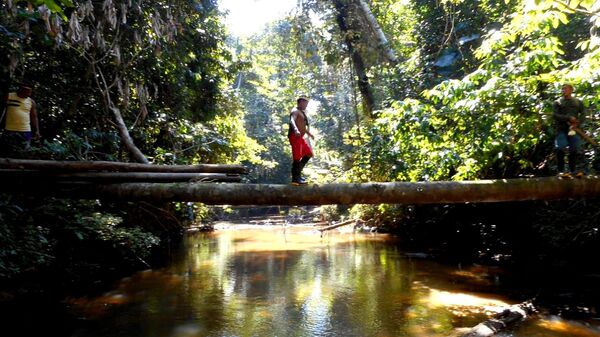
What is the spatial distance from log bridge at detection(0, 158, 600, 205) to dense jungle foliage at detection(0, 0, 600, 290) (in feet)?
3.43

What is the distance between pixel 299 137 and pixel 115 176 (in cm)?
259

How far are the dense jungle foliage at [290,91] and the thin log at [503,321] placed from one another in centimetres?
275

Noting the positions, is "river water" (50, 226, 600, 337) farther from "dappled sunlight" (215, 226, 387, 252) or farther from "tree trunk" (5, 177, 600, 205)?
"dappled sunlight" (215, 226, 387, 252)

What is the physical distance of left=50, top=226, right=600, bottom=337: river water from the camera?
23.2 ft

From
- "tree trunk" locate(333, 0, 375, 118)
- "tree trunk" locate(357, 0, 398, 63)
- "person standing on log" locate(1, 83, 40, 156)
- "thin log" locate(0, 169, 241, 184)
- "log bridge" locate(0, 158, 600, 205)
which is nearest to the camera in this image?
"thin log" locate(0, 169, 241, 184)

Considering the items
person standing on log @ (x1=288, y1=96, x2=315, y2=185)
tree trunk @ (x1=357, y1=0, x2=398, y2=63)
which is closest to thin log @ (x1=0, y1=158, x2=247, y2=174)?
person standing on log @ (x1=288, y1=96, x2=315, y2=185)

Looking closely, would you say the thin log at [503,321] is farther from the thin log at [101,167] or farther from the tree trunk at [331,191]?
the thin log at [101,167]

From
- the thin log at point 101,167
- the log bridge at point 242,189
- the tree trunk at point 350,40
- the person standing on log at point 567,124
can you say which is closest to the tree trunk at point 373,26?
the tree trunk at point 350,40

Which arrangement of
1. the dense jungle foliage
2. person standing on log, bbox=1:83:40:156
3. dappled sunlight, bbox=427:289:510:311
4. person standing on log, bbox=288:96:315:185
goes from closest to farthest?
person standing on log, bbox=288:96:315:185 → person standing on log, bbox=1:83:40:156 → the dense jungle foliage → dappled sunlight, bbox=427:289:510:311

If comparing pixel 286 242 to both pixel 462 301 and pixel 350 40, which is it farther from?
pixel 462 301

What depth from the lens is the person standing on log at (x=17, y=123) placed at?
21.1ft

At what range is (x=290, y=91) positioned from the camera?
19.7 metres

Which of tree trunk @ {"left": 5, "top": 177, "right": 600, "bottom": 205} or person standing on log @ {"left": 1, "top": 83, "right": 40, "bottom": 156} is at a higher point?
person standing on log @ {"left": 1, "top": 83, "right": 40, "bottom": 156}

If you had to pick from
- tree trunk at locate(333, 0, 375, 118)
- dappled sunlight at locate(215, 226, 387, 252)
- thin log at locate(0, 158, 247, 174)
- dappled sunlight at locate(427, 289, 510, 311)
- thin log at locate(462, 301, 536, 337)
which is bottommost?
dappled sunlight at locate(215, 226, 387, 252)
